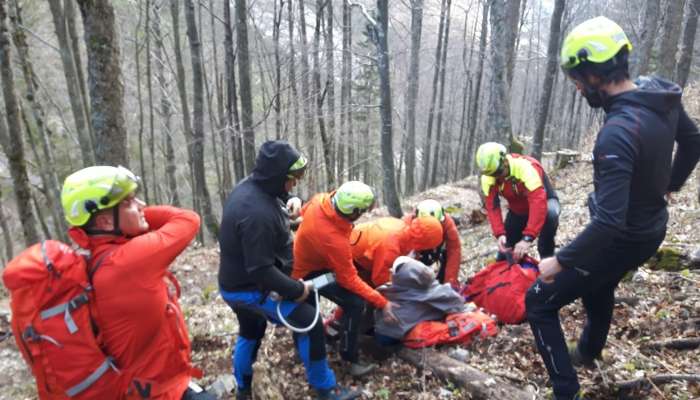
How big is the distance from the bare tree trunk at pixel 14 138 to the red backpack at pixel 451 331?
7639mm

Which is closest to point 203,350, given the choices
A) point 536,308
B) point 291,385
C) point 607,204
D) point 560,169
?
point 291,385

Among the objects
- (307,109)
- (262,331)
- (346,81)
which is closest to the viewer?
(262,331)

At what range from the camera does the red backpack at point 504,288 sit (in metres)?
4.62

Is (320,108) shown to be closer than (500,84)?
No

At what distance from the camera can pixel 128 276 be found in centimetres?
221

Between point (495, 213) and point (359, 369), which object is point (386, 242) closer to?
point (359, 369)

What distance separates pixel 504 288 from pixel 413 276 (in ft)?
3.34

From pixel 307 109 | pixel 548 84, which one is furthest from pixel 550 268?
pixel 307 109

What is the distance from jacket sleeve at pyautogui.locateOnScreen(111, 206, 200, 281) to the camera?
2236 mm

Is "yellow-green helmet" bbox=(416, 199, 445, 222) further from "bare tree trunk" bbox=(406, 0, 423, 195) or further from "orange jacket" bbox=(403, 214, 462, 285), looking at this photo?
"bare tree trunk" bbox=(406, 0, 423, 195)

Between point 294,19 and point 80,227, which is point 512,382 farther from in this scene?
point 294,19

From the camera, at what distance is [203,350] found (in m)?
5.30

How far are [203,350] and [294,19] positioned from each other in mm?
16963


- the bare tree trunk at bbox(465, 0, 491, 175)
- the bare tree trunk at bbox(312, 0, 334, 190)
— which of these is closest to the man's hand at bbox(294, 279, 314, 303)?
the bare tree trunk at bbox(312, 0, 334, 190)
